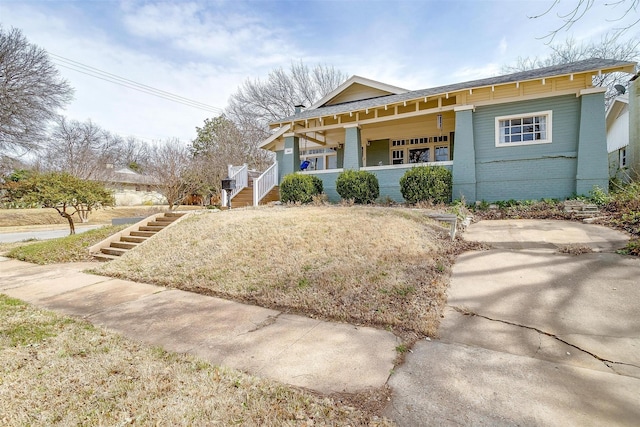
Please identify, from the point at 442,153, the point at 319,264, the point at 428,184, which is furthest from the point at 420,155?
the point at 319,264

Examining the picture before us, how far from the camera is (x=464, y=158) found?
9914mm

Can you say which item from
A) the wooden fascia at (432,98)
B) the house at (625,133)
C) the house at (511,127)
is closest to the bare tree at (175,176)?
the wooden fascia at (432,98)

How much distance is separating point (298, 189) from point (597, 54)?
2511cm

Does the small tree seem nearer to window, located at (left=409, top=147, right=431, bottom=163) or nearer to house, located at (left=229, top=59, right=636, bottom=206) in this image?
house, located at (left=229, top=59, right=636, bottom=206)

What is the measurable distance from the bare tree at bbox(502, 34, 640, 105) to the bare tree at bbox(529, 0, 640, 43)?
18793 mm

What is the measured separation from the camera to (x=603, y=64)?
8.29m

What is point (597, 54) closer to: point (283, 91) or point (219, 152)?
point (283, 91)

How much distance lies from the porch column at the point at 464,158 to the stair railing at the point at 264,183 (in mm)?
7846

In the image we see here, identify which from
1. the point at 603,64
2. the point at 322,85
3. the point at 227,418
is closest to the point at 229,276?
the point at 227,418

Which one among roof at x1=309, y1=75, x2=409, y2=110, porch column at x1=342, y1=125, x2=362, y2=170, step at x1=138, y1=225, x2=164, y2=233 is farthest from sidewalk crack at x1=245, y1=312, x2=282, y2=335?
roof at x1=309, y1=75, x2=409, y2=110

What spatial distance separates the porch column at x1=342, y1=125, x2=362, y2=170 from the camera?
1197 centimetres

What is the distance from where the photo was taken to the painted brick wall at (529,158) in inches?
350

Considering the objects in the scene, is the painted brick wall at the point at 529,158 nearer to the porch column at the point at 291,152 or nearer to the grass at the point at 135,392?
the porch column at the point at 291,152

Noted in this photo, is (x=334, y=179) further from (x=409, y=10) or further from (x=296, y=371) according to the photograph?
(x=296, y=371)
